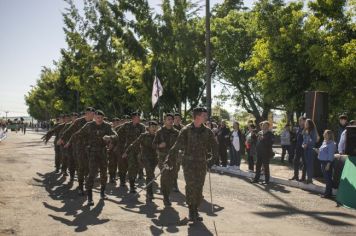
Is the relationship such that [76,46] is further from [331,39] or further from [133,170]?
[133,170]

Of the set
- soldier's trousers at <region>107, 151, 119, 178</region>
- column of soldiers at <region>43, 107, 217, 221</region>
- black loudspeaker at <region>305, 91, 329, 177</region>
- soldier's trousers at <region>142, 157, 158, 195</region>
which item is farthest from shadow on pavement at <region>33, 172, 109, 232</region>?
black loudspeaker at <region>305, 91, 329, 177</region>

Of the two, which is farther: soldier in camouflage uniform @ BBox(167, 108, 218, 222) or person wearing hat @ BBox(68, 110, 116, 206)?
A: person wearing hat @ BBox(68, 110, 116, 206)

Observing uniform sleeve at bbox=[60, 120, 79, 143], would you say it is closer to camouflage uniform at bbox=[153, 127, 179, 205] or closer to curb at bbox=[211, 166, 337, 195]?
camouflage uniform at bbox=[153, 127, 179, 205]

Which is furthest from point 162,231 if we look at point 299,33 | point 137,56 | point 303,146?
point 137,56

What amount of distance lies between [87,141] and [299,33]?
1368cm

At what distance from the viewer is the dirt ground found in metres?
7.46

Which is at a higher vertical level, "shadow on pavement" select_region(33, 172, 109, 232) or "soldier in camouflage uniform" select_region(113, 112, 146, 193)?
"soldier in camouflage uniform" select_region(113, 112, 146, 193)

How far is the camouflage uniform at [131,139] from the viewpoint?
11484mm

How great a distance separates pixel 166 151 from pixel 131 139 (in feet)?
6.78

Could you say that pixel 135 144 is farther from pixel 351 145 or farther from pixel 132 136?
pixel 351 145

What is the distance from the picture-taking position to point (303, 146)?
517 inches

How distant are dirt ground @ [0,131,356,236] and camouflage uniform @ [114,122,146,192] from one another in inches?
19.2

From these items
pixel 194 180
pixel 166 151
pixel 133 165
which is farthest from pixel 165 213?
pixel 133 165

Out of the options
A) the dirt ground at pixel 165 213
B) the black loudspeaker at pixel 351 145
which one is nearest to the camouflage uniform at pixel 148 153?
the dirt ground at pixel 165 213
